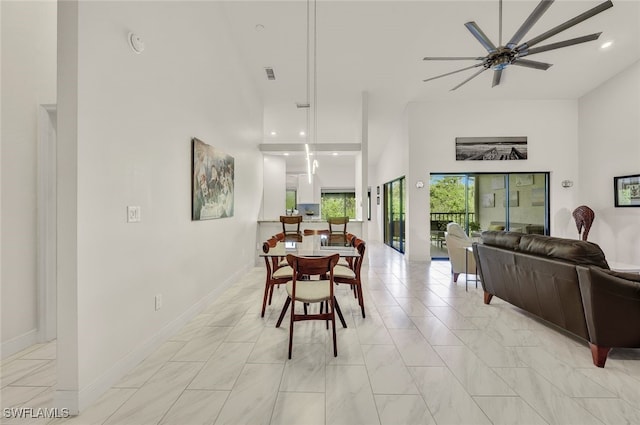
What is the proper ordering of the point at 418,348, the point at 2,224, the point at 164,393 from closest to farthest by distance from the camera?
the point at 164,393, the point at 2,224, the point at 418,348

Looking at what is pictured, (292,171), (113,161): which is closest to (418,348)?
(113,161)

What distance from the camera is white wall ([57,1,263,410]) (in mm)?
1571

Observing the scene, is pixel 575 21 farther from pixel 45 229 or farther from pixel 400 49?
pixel 45 229

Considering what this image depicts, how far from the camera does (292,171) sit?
37.1 feet

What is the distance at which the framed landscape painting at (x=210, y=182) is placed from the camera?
3014 mm

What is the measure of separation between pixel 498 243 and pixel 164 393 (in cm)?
345

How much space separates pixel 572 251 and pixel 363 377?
1.97 m

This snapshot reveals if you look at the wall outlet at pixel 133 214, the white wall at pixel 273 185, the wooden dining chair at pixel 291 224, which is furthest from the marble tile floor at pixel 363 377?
the white wall at pixel 273 185

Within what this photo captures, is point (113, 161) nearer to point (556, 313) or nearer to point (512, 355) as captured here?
point (512, 355)

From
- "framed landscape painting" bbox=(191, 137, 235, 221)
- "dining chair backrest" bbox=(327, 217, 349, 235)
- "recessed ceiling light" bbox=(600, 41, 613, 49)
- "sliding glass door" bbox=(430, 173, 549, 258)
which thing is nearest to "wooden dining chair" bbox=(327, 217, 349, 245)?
"dining chair backrest" bbox=(327, 217, 349, 235)

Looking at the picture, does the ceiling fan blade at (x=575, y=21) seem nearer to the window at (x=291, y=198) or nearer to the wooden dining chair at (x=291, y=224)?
the wooden dining chair at (x=291, y=224)

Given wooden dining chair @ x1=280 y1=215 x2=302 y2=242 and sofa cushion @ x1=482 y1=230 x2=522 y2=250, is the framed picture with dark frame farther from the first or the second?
wooden dining chair @ x1=280 y1=215 x2=302 y2=242

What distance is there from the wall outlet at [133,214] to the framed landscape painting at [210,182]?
35.5 inches

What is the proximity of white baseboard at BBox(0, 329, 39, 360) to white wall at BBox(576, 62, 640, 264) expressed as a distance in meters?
8.68
